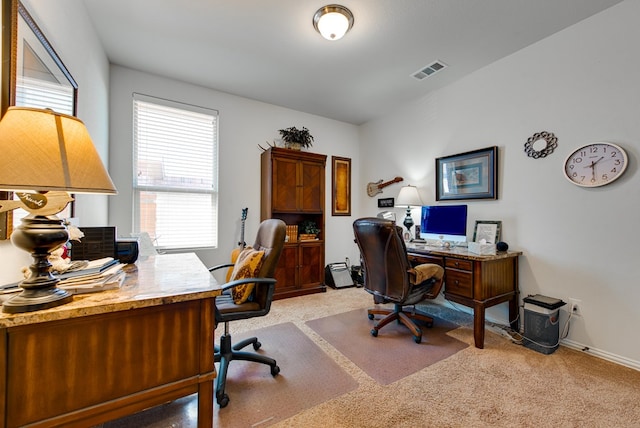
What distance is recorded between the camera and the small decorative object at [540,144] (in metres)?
2.39

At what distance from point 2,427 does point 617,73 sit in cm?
393

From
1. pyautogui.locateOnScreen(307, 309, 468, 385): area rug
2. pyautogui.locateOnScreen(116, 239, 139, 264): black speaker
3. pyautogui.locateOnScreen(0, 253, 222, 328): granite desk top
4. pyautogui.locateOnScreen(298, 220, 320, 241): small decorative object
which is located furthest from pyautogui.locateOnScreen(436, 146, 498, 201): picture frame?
pyautogui.locateOnScreen(116, 239, 139, 264): black speaker

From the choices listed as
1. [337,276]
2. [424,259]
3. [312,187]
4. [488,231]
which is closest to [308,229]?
[312,187]

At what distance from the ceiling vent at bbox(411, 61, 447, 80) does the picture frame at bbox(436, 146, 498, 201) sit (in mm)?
984

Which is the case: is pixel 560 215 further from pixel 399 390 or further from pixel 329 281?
pixel 329 281

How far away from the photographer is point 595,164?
7.01 feet

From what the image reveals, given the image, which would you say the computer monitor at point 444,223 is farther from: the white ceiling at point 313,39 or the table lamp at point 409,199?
the white ceiling at point 313,39

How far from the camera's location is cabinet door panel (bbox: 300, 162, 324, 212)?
3.75m

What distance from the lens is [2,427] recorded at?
771 mm

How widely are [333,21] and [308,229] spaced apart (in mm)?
2558

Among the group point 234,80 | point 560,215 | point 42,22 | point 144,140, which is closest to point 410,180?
point 560,215

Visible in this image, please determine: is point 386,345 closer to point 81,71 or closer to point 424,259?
point 424,259

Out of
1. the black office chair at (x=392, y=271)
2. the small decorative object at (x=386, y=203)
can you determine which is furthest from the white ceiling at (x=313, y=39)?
the black office chair at (x=392, y=271)

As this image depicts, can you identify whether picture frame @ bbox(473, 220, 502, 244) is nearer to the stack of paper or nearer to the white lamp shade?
the white lamp shade
